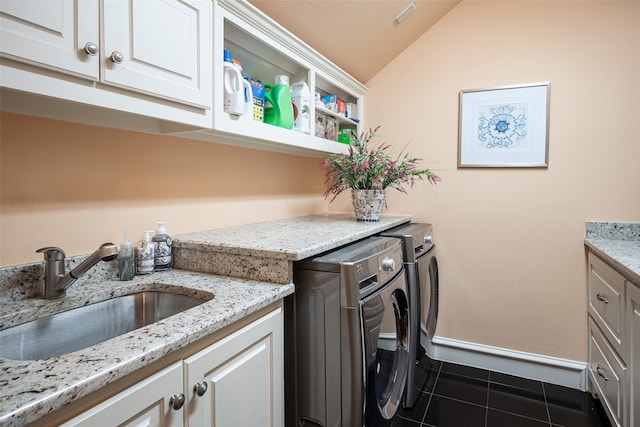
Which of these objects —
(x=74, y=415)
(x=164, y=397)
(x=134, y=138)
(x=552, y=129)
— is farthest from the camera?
(x=552, y=129)

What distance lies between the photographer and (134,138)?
4.31 ft

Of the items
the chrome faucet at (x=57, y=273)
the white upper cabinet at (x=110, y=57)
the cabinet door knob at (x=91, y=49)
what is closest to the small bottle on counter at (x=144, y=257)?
the chrome faucet at (x=57, y=273)

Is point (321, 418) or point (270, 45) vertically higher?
point (270, 45)

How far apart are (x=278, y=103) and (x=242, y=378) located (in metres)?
1.20

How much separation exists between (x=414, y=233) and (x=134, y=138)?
55.7 inches

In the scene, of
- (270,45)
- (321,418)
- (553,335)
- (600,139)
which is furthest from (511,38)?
(321,418)

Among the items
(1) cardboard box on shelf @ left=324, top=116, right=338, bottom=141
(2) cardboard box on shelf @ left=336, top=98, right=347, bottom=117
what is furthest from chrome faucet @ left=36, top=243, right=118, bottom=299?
(2) cardboard box on shelf @ left=336, top=98, right=347, bottom=117

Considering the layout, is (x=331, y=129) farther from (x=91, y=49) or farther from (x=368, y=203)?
(x=91, y=49)

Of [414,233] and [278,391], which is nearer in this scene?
[278,391]

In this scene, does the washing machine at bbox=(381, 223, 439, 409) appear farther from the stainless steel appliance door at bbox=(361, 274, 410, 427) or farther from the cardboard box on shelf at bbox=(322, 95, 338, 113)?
the cardboard box on shelf at bbox=(322, 95, 338, 113)

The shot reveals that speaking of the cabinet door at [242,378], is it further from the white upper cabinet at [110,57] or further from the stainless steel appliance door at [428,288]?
the stainless steel appliance door at [428,288]

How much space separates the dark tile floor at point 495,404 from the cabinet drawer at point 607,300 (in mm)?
497

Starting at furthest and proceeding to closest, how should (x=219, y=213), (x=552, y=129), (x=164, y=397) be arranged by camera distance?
(x=552, y=129) < (x=219, y=213) < (x=164, y=397)

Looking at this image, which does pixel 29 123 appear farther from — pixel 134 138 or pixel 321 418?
pixel 321 418
